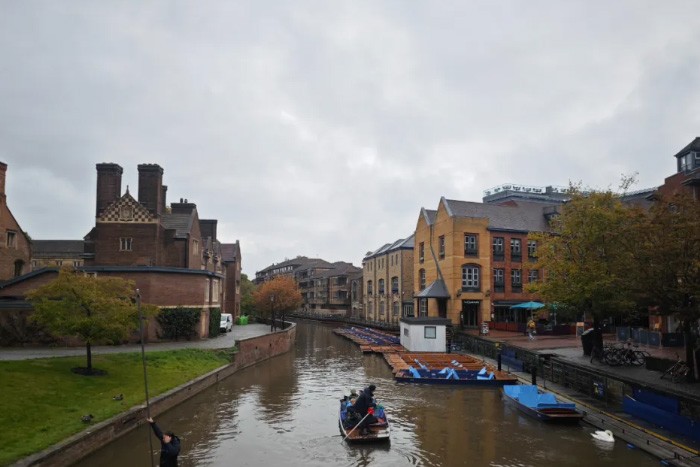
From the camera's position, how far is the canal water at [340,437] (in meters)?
17.1

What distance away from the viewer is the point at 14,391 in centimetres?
1864

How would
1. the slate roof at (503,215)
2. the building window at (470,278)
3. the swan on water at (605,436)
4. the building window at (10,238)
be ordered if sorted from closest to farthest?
the swan on water at (605,436)
the building window at (10,238)
the building window at (470,278)
the slate roof at (503,215)

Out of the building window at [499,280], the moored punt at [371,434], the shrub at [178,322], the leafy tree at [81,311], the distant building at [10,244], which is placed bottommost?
the moored punt at [371,434]

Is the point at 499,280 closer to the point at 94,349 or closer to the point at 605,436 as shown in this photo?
the point at 605,436

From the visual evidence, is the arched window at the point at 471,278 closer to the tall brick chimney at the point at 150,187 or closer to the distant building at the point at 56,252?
the tall brick chimney at the point at 150,187

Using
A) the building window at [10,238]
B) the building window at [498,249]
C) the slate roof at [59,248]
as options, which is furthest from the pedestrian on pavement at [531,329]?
the slate roof at [59,248]

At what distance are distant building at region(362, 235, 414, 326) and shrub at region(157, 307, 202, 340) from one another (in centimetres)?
3481

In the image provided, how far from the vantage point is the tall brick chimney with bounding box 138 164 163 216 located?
4341cm

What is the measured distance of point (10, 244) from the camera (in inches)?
1642

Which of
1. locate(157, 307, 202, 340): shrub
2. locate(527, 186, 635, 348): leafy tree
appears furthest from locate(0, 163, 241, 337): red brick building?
locate(527, 186, 635, 348): leafy tree

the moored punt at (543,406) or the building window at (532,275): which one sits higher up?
the building window at (532,275)

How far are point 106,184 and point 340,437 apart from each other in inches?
1318

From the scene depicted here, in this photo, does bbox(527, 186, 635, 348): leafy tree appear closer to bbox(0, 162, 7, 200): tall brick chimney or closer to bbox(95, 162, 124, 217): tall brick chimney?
bbox(95, 162, 124, 217): tall brick chimney

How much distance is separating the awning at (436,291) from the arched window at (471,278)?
2.06 m
